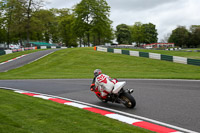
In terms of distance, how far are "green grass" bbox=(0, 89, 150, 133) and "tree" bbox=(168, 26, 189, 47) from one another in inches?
4012

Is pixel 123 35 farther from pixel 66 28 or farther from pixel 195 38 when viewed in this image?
pixel 66 28

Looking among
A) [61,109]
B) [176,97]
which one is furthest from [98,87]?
[176,97]

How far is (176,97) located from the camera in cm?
886

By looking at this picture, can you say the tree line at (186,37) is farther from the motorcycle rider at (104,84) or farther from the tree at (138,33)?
the motorcycle rider at (104,84)

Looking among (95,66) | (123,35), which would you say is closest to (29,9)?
(95,66)

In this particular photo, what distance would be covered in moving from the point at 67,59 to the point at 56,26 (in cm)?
5178

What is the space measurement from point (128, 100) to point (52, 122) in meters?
2.94

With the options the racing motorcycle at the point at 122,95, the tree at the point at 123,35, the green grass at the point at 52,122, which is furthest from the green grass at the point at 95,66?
the tree at the point at 123,35

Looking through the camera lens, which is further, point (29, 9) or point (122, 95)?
point (29, 9)

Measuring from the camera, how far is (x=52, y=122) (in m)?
5.27

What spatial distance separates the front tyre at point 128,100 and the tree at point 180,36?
10009 centimetres

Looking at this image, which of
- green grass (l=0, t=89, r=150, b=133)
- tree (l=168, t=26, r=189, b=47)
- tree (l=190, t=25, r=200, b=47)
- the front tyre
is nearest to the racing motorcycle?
the front tyre

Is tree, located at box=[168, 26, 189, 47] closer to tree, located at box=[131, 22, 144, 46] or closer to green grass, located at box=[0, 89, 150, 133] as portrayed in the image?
tree, located at box=[131, 22, 144, 46]

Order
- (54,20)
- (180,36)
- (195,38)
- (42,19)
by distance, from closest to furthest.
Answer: (42,19) < (54,20) < (195,38) < (180,36)
